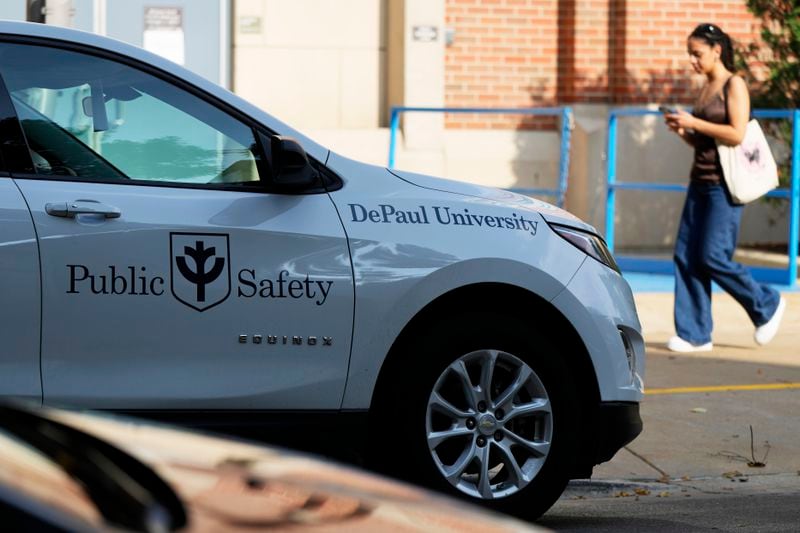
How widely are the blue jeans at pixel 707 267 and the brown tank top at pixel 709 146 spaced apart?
0.21 ft

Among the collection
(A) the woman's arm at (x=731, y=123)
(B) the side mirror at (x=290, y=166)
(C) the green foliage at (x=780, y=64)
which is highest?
(C) the green foliage at (x=780, y=64)

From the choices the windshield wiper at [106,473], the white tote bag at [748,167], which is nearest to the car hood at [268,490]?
the windshield wiper at [106,473]

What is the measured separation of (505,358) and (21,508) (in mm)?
3535

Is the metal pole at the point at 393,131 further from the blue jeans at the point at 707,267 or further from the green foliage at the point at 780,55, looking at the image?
the blue jeans at the point at 707,267

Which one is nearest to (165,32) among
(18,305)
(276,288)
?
(276,288)

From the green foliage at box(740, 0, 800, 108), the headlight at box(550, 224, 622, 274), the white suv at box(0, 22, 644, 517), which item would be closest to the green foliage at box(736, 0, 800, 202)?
the green foliage at box(740, 0, 800, 108)

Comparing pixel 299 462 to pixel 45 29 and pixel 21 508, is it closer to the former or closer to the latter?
pixel 21 508

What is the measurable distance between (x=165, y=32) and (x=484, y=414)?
392 inches

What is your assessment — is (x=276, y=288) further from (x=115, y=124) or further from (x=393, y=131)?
(x=393, y=131)

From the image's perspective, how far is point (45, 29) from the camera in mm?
5008

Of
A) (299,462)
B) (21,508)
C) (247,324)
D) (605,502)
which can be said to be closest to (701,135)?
(605,502)

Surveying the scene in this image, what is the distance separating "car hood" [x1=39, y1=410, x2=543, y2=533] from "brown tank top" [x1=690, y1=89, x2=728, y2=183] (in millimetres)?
6897

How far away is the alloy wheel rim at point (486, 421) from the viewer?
5180 millimetres

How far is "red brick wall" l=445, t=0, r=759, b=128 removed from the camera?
50.0ft
